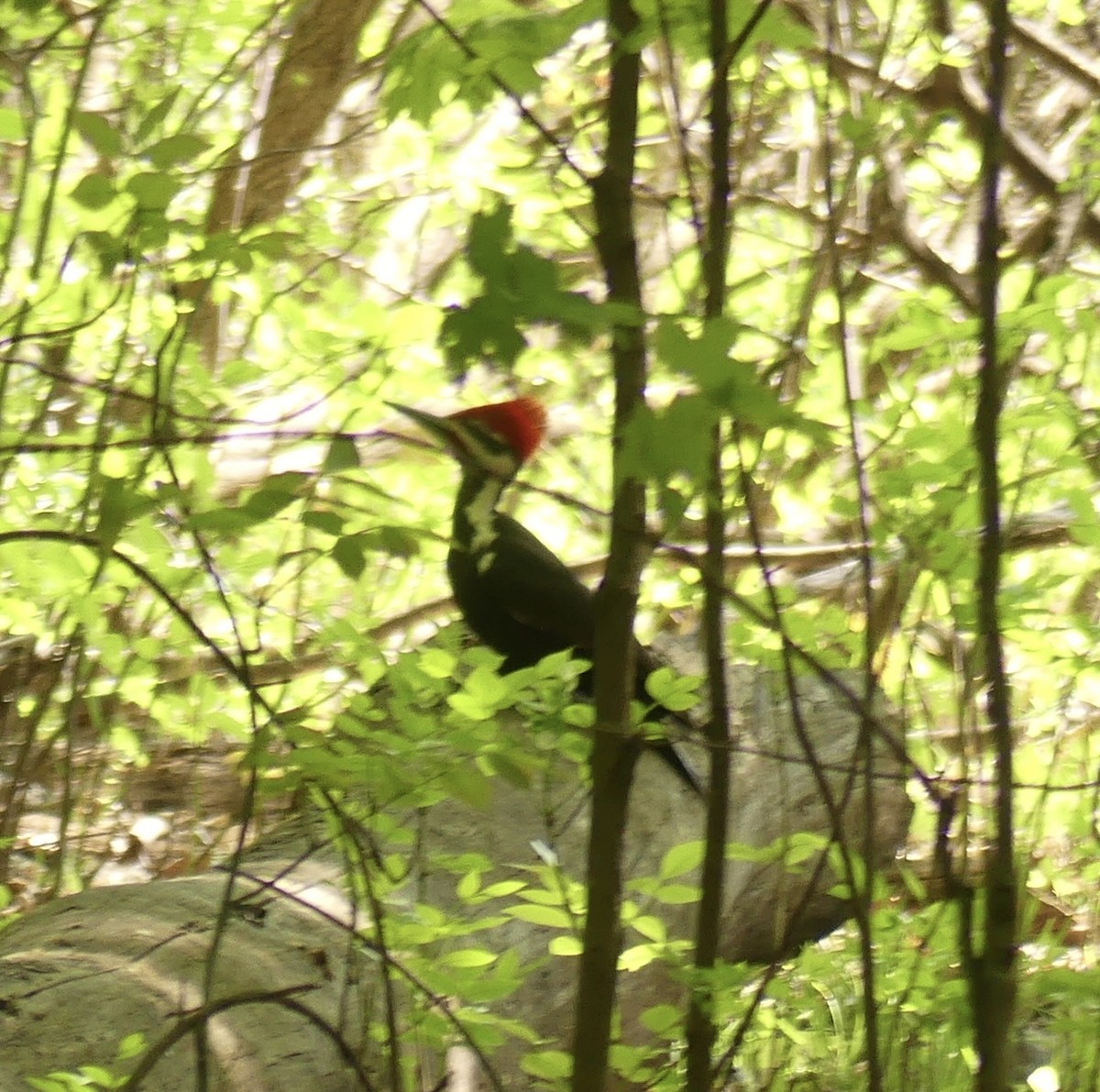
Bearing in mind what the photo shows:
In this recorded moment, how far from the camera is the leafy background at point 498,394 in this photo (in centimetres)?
107

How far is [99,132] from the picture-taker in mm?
1133

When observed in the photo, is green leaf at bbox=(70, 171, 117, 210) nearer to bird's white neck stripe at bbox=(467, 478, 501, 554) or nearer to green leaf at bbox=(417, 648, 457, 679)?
green leaf at bbox=(417, 648, 457, 679)

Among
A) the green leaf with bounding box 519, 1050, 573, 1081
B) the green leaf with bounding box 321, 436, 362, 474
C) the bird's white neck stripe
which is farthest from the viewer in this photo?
the bird's white neck stripe

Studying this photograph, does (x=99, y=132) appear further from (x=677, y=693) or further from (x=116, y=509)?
(x=677, y=693)

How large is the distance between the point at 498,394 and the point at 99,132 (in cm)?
253

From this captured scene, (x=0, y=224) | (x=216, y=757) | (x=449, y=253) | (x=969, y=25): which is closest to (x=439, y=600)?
(x=216, y=757)

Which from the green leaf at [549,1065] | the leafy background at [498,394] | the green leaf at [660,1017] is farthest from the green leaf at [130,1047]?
the green leaf at [660,1017]

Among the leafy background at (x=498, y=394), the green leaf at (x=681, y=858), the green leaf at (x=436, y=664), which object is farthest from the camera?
the green leaf at (x=436, y=664)

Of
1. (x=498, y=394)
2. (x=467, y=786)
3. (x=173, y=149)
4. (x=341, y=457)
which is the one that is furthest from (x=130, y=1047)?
(x=498, y=394)

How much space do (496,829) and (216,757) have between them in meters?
1.52

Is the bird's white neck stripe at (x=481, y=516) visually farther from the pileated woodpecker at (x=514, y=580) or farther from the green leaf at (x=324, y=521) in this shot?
the green leaf at (x=324, y=521)

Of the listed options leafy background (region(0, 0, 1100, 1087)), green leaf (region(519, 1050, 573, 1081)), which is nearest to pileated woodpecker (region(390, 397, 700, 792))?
leafy background (region(0, 0, 1100, 1087))

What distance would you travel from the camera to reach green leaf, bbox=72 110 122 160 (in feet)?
3.68

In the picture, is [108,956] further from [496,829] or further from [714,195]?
[714,195]
